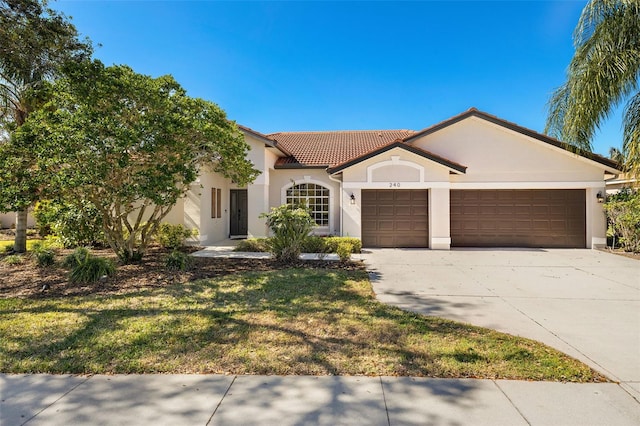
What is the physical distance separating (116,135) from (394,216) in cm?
1051

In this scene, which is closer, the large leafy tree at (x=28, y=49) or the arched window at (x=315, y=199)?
the large leafy tree at (x=28, y=49)

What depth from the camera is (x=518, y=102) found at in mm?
16703

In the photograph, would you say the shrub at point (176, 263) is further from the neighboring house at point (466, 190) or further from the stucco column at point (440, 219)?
the stucco column at point (440, 219)

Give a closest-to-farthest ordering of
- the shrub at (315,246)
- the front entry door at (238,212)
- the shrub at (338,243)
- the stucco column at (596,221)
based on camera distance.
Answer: the shrub at (315,246) → the shrub at (338,243) → the stucco column at (596,221) → the front entry door at (238,212)

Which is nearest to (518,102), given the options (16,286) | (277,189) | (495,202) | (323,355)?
(495,202)

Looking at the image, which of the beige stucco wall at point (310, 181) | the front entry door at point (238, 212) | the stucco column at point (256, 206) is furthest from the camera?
the front entry door at point (238, 212)

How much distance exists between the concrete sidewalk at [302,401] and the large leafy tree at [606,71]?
31.7 feet

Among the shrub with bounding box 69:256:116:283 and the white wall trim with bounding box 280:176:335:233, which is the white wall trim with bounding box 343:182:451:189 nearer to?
the white wall trim with bounding box 280:176:335:233

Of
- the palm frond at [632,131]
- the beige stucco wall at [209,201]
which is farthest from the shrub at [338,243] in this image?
the palm frond at [632,131]

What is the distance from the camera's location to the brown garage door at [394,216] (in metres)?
14.0

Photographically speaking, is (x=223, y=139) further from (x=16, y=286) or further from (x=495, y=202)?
(x=495, y=202)

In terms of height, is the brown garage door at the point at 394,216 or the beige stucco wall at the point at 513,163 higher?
the beige stucco wall at the point at 513,163

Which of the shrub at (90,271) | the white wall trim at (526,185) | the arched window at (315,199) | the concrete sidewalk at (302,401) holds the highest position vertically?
the white wall trim at (526,185)

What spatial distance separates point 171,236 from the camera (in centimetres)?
1325
